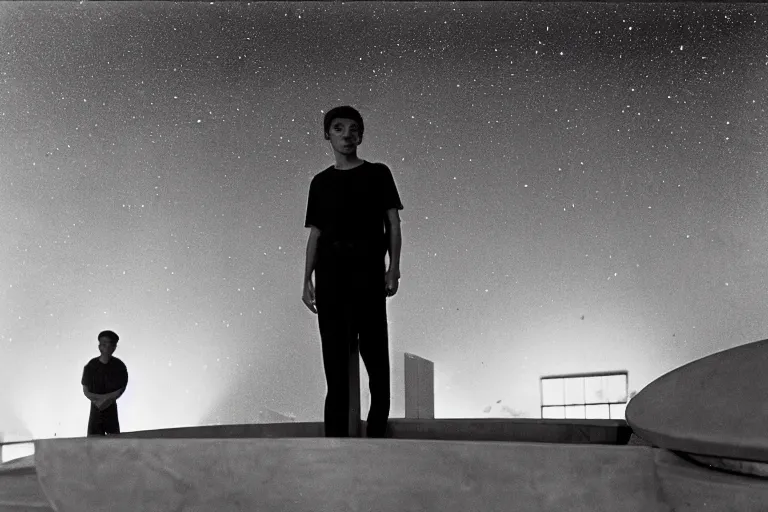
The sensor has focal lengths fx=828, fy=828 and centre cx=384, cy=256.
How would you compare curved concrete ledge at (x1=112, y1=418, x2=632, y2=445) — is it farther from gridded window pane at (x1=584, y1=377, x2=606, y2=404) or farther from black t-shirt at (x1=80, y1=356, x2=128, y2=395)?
gridded window pane at (x1=584, y1=377, x2=606, y2=404)

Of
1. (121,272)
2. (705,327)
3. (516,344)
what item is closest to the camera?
(705,327)

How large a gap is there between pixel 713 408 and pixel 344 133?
4.22 feet

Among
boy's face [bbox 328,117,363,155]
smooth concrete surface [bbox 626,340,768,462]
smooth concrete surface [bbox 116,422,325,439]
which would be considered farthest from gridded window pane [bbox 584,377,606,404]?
smooth concrete surface [bbox 626,340,768,462]

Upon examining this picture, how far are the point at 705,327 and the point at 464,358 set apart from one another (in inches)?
69.9

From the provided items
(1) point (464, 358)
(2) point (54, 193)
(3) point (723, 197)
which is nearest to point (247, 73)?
(2) point (54, 193)

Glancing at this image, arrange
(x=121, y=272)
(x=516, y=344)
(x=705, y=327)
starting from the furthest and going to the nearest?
1. (x=121, y=272)
2. (x=516, y=344)
3. (x=705, y=327)

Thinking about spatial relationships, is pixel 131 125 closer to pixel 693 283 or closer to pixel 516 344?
pixel 516 344

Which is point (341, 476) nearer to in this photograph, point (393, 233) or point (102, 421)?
point (393, 233)

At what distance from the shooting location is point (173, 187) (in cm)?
683

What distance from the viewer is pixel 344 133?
7.14ft

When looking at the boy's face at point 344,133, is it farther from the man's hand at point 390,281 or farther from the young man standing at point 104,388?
the young man standing at point 104,388

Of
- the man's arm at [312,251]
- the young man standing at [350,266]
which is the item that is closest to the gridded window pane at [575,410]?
the young man standing at [350,266]

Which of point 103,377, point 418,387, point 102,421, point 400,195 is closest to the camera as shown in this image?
point 102,421

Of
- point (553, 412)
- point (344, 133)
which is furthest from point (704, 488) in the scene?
point (553, 412)
